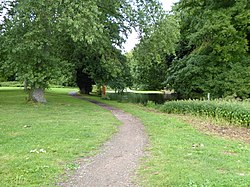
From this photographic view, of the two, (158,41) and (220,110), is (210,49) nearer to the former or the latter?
(158,41)

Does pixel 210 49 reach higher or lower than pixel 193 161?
higher

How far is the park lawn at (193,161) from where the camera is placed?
190 inches

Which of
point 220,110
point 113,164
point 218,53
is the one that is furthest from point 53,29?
point 218,53

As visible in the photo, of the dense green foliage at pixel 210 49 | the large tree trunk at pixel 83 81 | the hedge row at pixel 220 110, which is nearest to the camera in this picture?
the hedge row at pixel 220 110

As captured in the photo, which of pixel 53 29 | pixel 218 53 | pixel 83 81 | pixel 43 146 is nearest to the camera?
pixel 43 146

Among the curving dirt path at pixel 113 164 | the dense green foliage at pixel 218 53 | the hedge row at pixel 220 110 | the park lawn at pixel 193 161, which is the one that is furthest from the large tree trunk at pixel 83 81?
the curving dirt path at pixel 113 164

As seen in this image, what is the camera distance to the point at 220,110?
12.9 metres

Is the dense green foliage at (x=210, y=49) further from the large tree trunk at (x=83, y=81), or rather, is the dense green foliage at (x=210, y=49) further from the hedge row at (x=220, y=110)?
the large tree trunk at (x=83, y=81)

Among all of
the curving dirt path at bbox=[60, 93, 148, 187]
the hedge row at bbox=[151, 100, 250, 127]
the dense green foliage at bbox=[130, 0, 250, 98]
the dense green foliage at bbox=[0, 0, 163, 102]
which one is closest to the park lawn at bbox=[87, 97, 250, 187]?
the curving dirt path at bbox=[60, 93, 148, 187]

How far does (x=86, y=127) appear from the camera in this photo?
10.1 m

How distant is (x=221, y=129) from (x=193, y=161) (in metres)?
5.10

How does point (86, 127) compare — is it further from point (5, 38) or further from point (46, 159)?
point (5, 38)

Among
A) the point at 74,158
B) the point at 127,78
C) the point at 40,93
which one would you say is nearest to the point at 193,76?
the point at 127,78

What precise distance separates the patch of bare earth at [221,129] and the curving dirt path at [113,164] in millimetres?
2826
